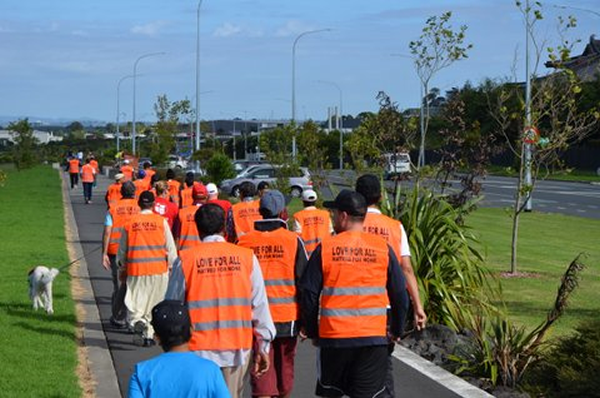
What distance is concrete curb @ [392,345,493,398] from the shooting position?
9008 millimetres

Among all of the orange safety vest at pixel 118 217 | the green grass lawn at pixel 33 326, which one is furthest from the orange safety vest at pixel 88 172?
the orange safety vest at pixel 118 217

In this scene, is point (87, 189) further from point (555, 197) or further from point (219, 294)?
point (219, 294)

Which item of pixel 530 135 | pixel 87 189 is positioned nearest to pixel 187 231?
pixel 530 135

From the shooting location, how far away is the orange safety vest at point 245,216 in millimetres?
11586

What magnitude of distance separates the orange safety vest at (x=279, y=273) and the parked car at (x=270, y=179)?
24856 mm

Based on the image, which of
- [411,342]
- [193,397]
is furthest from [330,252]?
[411,342]

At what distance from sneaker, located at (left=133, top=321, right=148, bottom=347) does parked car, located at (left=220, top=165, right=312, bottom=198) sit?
69.7 ft

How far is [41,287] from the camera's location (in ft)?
41.8

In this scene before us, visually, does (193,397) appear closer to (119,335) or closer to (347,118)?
(119,335)

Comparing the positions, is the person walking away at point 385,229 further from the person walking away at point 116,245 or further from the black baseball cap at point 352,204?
the person walking away at point 116,245

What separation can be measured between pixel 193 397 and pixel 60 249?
17.2 m

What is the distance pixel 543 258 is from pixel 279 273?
583 inches

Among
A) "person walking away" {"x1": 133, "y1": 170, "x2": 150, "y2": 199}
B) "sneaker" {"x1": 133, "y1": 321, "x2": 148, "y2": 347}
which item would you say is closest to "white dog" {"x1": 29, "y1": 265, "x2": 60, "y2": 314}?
"sneaker" {"x1": 133, "y1": 321, "x2": 148, "y2": 347}

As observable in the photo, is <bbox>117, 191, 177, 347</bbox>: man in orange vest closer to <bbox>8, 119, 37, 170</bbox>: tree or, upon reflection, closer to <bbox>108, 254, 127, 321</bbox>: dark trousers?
<bbox>108, 254, 127, 321</bbox>: dark trousers
